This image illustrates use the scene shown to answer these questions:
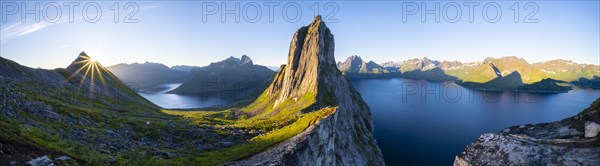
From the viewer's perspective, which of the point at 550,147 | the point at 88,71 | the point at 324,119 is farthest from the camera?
the point at 88,71

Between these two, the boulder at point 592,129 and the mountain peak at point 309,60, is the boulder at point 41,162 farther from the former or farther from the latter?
the mountain peak at point 309,60

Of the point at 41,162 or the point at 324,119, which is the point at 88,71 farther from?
the point at 41,162

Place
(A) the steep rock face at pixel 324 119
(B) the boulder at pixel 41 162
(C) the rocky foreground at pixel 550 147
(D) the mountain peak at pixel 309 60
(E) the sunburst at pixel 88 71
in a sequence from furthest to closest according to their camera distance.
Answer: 1. (D) the mountain peak at pixel 309 60
2. (E) the sunburst at pixel 88 71
3. (A) the steep rock face at pixel 324 119
4. (B) the boulder at pixel 41 162
5. (C) the rocky foreground at pixel 550 147

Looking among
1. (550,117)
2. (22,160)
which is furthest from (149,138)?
(550,117)

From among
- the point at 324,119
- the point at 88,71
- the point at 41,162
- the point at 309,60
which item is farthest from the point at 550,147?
the point at 88,71

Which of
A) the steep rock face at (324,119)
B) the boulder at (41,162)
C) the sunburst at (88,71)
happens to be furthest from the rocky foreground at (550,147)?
the sunburst at (88,71)
